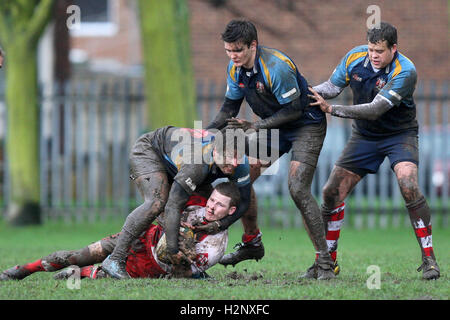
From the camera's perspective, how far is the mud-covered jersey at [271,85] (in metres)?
7.16

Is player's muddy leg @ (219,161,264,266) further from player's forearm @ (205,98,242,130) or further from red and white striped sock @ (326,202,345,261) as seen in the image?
red and white striped sock @ (326,202,345,261)

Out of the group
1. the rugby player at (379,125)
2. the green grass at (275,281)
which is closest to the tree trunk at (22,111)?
the green grass at (275,281)

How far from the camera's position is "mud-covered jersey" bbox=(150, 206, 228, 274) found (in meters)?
7.17

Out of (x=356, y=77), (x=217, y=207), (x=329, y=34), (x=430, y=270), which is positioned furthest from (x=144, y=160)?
(x=329, y=34)

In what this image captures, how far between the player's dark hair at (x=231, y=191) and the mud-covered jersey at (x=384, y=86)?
57.9 inches

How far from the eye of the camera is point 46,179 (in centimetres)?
1487

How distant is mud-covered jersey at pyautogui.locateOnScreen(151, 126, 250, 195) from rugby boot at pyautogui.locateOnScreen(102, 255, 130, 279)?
0.88m

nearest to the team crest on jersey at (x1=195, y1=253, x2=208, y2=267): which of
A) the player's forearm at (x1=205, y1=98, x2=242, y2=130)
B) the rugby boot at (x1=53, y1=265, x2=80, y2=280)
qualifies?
the rugby boot at (x1=53, y1=265, x2=80, y2=280)

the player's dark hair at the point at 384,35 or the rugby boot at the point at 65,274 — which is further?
the rugby boot at the point at 65,274

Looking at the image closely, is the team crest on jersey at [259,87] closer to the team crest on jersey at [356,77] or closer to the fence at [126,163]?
the team crest on jersey at [356,77]

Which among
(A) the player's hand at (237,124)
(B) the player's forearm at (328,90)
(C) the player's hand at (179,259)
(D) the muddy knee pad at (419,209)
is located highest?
(B) the player's forearm at (328,90)

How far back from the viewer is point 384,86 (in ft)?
24.0

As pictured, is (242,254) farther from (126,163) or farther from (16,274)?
(126,163)
